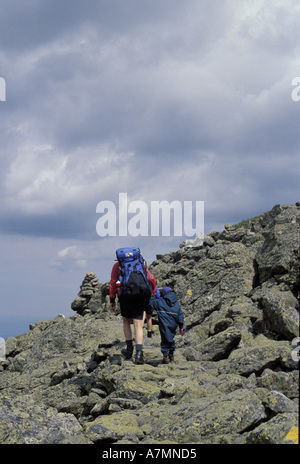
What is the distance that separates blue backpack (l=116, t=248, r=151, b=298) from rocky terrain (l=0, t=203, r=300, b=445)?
2.54m

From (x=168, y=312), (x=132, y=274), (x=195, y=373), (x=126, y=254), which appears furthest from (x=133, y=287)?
(x=195, y=373)

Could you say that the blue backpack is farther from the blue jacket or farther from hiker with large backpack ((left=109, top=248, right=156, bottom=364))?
the blue jacket

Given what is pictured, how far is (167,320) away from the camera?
50.6ft

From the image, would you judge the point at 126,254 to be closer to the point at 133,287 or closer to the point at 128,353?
the point at 133,287

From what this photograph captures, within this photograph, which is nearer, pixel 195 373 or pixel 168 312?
pixel 195 373

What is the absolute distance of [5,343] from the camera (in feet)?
103

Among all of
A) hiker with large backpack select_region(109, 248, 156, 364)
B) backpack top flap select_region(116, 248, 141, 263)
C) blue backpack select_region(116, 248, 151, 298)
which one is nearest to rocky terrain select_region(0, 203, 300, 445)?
hiker with large backpack select_region(109, 248, 156, 364)

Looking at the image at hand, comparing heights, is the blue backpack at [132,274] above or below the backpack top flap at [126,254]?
below

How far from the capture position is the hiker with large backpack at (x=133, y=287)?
14.4 m

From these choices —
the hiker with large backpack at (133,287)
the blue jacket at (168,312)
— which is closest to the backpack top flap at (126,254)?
the hiker with large backpack at (133,287)

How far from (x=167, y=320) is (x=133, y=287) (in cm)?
219

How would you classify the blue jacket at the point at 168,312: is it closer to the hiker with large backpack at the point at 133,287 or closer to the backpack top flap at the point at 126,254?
the hiker with large backpack at the point at 133,287
